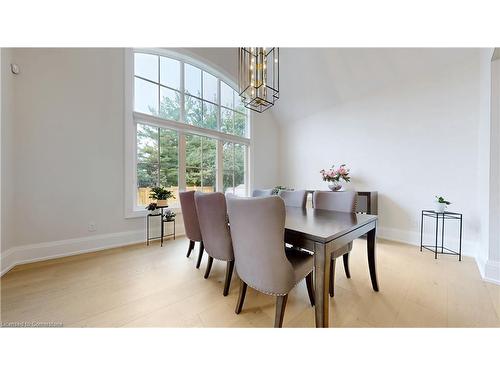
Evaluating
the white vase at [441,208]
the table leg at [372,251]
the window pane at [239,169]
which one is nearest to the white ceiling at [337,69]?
the window pane at [239,169]

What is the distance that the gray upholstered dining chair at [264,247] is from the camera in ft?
3.06

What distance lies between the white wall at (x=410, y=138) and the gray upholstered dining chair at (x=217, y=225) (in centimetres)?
299

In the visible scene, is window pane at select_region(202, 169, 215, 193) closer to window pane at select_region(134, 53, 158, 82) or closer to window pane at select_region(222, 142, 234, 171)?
window pane at select_region(222, 142, 234, 171)

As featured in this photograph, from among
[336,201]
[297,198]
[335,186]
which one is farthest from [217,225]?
[335,186]

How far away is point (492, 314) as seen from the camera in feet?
4.10

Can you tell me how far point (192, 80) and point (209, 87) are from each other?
1.28ft

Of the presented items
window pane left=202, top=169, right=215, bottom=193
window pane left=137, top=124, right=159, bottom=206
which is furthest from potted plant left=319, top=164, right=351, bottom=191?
window pane left=137, top=124, right=159, bottom=206

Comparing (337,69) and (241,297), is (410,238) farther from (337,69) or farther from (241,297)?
(337,69)
